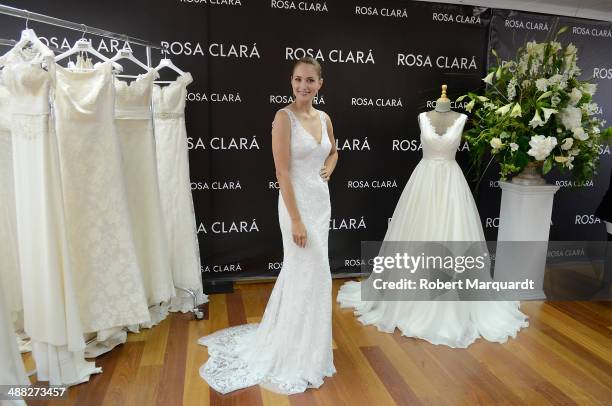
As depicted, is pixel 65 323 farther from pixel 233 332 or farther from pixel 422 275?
pixel 422 275

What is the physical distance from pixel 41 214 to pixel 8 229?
779 millimetres

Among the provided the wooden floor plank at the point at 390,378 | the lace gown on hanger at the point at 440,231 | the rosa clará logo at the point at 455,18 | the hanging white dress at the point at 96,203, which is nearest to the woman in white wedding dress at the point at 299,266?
the wooden floor plank at the point at 390,378

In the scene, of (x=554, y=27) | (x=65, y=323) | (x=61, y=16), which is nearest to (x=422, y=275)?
(x=65, y=323)

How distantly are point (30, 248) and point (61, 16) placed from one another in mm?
2035

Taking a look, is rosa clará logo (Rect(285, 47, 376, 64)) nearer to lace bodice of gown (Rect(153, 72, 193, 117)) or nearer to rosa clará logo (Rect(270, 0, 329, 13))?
rosa clará logo (Rect(270, 0, 329, 13))

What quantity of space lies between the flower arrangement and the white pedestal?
24 centimetres

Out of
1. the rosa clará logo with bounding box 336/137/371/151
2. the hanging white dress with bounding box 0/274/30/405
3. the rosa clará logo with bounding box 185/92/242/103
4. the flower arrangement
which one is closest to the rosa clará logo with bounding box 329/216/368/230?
the rosa clará logo with bounding box 336/137/371/151

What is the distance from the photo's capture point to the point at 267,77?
352 cm

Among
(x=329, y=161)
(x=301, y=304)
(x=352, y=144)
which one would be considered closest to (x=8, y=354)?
(x=301, y=304)

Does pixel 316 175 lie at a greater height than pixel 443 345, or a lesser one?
greater

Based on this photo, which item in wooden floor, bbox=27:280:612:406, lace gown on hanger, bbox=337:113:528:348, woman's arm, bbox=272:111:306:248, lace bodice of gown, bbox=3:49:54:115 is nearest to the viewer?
lace bodice of gown, bbox=3:49:54:115

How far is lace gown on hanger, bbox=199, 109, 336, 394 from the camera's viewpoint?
2.17 meters

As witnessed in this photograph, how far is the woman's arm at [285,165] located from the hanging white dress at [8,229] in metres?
1.69

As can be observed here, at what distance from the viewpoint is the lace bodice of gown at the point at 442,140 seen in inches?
119
